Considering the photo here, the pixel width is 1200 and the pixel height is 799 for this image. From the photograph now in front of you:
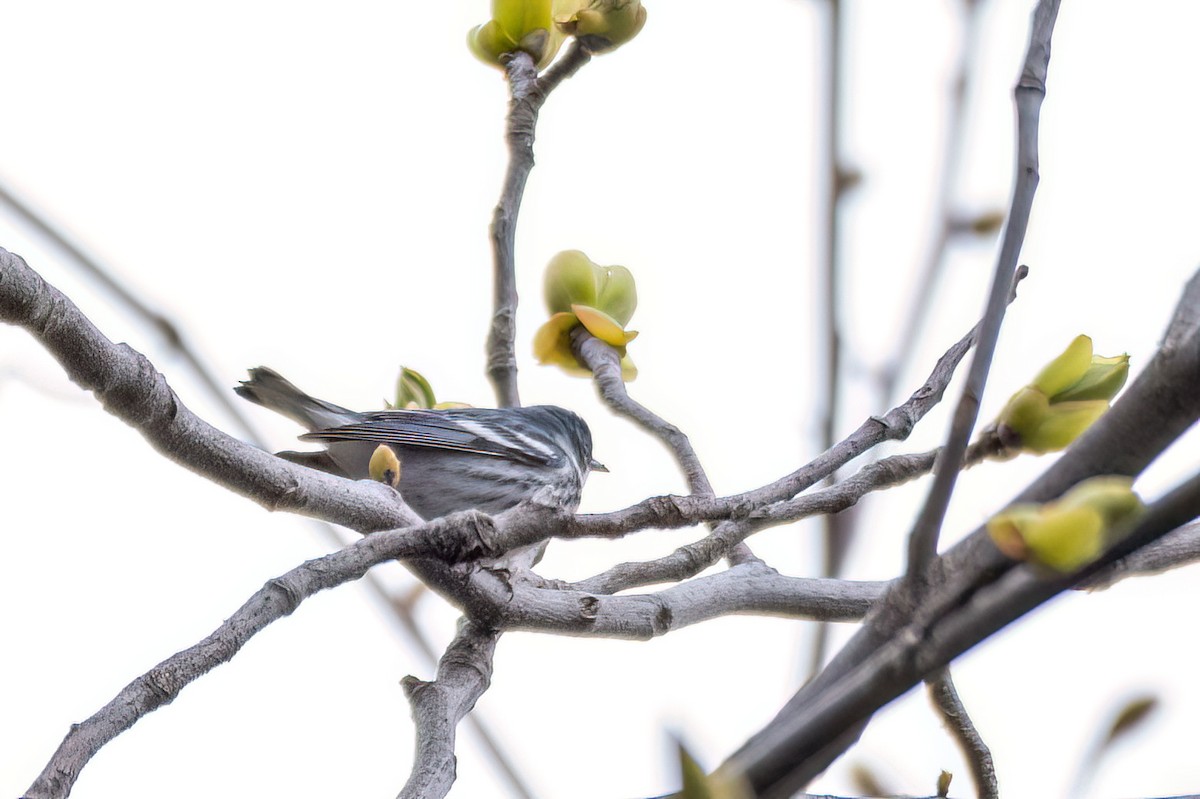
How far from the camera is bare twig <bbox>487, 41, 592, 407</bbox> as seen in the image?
6.95 ft

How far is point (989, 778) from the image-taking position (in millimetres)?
1403

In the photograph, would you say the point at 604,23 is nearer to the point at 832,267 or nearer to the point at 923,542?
the point at 832,267

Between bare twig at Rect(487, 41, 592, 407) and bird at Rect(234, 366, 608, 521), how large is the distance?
4.24 feet

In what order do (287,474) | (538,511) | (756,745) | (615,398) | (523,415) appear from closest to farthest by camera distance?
(756,745), (538,511), (287,474), (615,398), (523,415)

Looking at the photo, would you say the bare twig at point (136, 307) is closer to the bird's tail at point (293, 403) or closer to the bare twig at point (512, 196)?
the bare twig at point (512, 196)

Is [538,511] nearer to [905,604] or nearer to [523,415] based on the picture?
[905,604]

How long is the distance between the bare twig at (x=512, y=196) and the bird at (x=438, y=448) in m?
1.29

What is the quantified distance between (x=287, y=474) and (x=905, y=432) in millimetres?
837

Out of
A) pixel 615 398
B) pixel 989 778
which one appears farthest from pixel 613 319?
pixel 989 778

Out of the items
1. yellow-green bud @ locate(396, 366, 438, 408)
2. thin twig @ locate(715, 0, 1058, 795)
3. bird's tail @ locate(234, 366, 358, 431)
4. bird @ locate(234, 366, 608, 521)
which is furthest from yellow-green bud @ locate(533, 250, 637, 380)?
bird's tail @ locate(234, 366, 358, 431)

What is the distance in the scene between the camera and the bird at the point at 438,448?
11.9 feet

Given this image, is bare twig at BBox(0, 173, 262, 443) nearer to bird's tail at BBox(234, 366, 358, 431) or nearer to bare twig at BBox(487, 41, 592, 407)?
bare twig at BBox(487, 41, 592, 407)

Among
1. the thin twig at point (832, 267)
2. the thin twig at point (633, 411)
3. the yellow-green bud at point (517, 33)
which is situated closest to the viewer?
the thin twig at point (832, 267)

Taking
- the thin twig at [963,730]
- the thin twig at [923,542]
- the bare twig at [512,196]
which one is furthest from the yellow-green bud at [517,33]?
the thin twig at [923,542]
